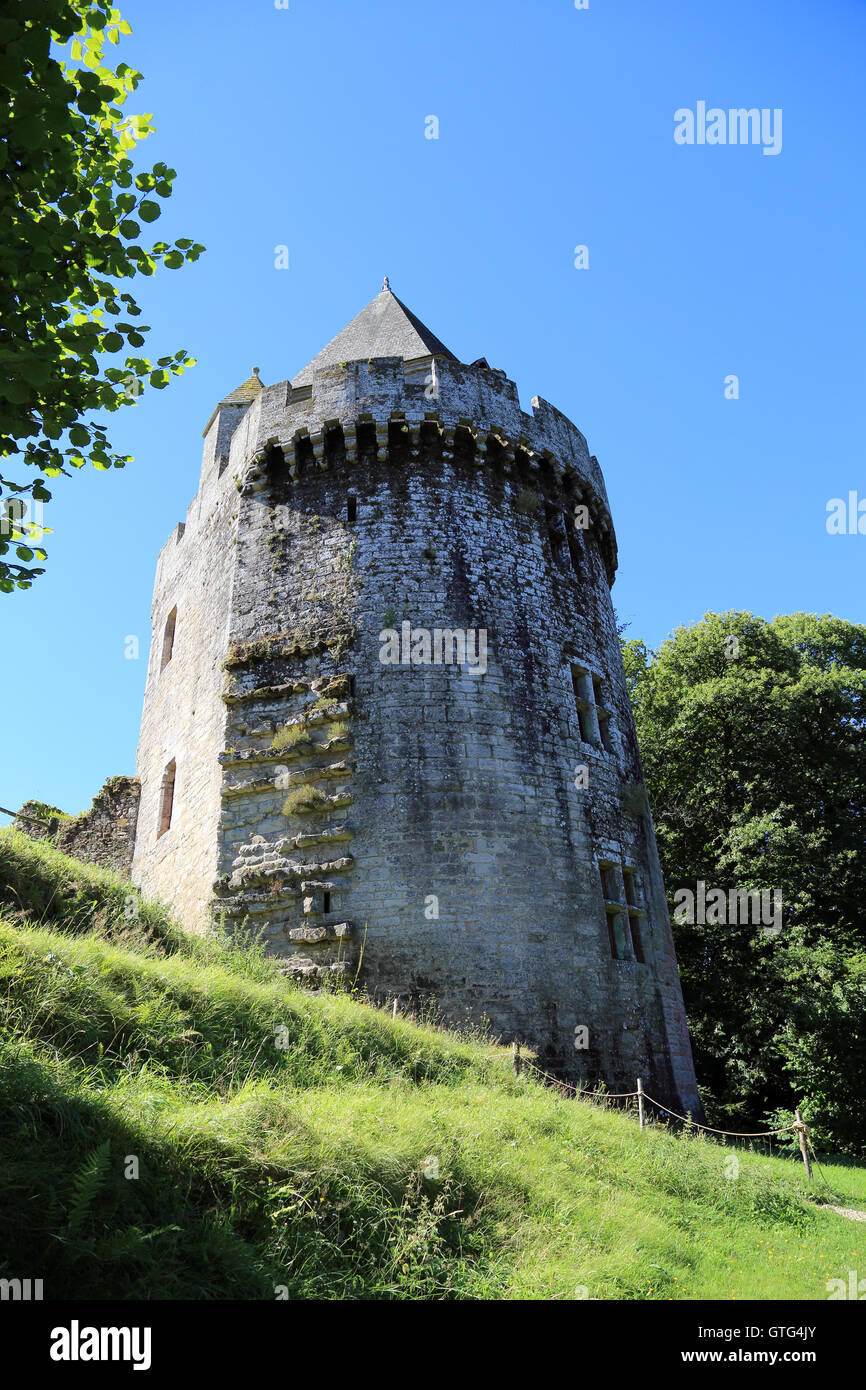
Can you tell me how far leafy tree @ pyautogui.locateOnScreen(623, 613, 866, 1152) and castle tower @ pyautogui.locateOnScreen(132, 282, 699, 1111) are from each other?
21.5ft

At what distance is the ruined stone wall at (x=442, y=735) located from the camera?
1173 cm

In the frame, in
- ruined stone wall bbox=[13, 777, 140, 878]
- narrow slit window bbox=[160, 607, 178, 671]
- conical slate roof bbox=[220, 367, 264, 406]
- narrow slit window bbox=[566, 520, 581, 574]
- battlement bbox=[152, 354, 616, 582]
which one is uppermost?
conical slate roof bbox=[220, 367, 264, 406]

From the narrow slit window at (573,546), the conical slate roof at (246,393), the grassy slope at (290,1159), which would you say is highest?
the conical slate roof at (246,393)

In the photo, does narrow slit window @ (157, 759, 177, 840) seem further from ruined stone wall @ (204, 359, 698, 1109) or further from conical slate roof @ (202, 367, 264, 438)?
conical slate roof @ (202, 367, 264, 438)

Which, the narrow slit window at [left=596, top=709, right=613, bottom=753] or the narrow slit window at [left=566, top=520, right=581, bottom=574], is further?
the narrow slit window at [left=566, top=520, right=581, bottom=574]

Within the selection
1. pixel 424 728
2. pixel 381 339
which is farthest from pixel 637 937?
pixel 381 339

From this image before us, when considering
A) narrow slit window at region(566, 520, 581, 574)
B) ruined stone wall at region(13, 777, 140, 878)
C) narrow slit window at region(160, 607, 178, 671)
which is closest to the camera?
narrow slit window at region(566, 520, 581, 574)

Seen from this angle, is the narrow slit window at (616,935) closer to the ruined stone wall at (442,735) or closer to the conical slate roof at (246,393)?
the ruined stone wall at (442,735)

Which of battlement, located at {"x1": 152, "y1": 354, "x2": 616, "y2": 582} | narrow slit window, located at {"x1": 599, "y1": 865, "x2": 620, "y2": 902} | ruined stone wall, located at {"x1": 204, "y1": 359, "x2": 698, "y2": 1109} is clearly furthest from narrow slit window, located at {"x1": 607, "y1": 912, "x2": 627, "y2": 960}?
battlement, located at {"x1": 152, "y1": 354, "x2": 616, "y2": 582}

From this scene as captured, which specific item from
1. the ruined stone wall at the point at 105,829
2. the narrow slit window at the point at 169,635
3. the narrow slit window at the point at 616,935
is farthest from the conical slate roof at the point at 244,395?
the narrow slit window at the point at 616,935

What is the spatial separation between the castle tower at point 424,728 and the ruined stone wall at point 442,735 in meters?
0.04

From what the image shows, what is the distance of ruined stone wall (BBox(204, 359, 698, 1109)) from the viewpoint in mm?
11727

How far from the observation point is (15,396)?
5.41m

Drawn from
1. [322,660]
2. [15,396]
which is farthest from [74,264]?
[322,660]
